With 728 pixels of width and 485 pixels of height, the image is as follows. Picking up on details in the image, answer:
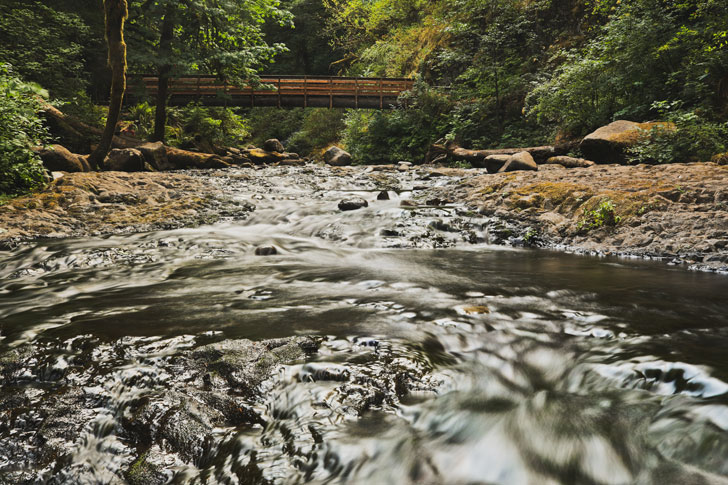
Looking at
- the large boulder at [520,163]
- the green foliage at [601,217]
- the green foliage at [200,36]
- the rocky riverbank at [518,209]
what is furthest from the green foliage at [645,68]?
the green foliage at [200,36]

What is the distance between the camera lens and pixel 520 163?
9.66 metres

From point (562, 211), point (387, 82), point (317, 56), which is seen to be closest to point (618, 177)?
point (562, 211)

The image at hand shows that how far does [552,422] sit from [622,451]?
0.29 metres

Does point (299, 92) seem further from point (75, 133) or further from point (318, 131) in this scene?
point (75, 133)

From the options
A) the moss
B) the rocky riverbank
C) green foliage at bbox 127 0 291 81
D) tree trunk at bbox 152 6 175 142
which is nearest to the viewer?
the moss

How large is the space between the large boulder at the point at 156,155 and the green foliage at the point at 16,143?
525 cm

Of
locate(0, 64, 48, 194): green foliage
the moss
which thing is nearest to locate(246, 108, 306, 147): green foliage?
locate(0, 64, 48, 194): green foliage

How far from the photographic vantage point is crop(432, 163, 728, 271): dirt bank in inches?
193

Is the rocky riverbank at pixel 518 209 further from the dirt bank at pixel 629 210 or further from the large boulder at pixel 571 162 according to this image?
the large boulder at pixel 571 162

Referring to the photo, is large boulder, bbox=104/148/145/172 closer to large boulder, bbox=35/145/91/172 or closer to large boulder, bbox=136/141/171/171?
large boulder, bbox=35/145/91/172

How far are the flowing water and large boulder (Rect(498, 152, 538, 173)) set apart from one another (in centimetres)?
594

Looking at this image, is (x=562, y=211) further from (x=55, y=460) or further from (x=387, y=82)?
(x=387, y=82)

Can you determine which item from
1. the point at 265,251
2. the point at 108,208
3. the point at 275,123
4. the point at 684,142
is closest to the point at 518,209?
the point at 684,142

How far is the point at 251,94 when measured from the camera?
20594 mm
